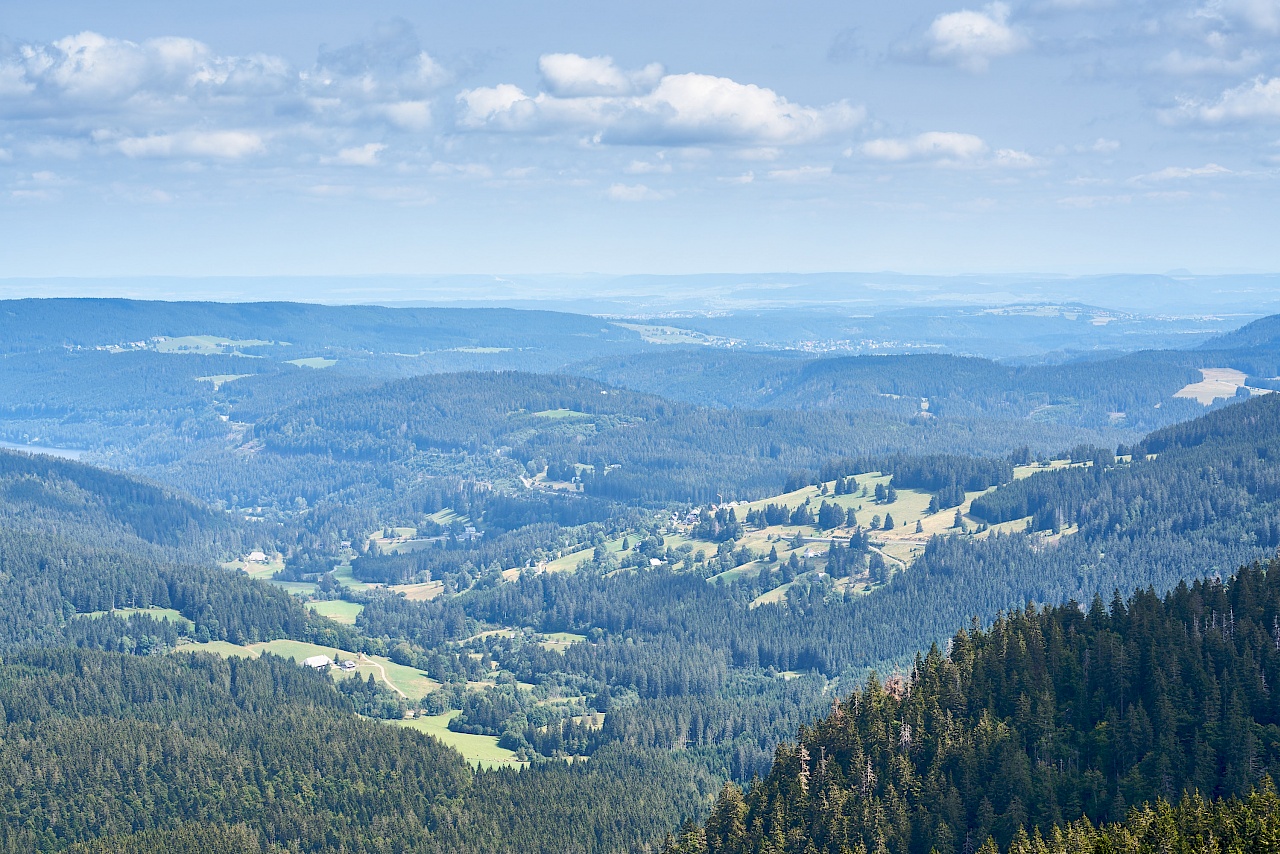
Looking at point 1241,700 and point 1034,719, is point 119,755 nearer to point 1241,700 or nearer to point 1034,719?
point 1034,719

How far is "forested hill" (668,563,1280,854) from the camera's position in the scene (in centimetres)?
11656

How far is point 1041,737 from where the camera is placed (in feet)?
411

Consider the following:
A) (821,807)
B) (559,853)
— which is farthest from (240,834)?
(821,807)

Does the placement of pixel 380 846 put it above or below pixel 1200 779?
below

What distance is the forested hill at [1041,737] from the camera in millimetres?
116562

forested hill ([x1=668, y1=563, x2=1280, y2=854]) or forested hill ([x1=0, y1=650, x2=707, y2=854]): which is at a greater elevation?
forested hill ([x1=668, y1=563, x2=1280, y2=854])

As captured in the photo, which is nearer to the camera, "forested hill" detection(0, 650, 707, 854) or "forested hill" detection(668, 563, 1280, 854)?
"forested hill" detection(668, 563, 1280, 854)

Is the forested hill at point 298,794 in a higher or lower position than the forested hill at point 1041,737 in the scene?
lower

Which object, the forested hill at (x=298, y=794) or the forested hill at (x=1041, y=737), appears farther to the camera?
the forested hill at (x=298, y=794)

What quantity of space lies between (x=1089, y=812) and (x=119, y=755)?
110m

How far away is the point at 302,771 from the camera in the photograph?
172 metres

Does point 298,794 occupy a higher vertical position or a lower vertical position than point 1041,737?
lower

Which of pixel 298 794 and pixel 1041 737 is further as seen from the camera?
pixel 298 794

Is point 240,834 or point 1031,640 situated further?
point 240,834
